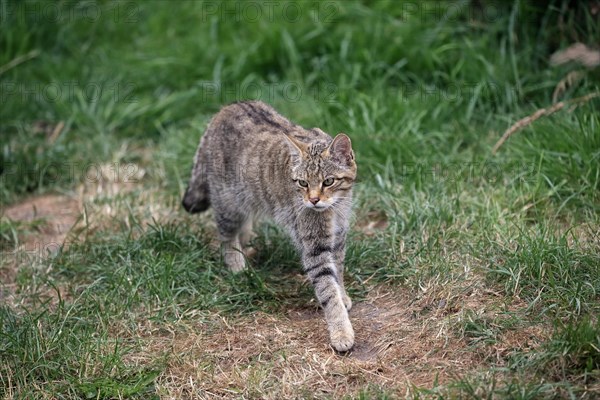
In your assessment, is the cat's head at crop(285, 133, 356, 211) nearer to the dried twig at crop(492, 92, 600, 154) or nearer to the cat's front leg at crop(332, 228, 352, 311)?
the cat's front leg at crop(332, 228, 352, 311)

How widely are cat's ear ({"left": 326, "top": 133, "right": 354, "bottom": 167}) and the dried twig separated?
1662 millimetres

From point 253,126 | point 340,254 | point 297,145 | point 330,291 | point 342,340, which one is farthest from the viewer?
point 253,126

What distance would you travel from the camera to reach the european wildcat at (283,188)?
16.6 feet

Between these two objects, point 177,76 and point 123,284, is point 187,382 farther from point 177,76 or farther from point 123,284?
point 177,76

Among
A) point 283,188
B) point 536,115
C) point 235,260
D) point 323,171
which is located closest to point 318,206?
point 323,171

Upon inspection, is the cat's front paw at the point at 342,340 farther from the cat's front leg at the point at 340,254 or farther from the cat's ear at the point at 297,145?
the cat's ear at the point at 297,145

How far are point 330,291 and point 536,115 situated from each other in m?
2.31

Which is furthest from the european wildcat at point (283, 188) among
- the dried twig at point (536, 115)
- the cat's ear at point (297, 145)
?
the dried twig at point (536, 115)

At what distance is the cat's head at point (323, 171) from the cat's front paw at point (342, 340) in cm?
75

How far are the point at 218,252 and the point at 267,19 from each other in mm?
3017

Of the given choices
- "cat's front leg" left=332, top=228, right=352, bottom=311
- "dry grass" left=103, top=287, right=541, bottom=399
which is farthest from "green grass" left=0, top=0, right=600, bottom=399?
"cat's front leg" left=332, top=228, right=352, bottom=311

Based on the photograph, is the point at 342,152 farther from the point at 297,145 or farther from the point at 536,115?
the point at 536,115

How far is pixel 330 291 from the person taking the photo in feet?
16.4

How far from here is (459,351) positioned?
14.9ft
